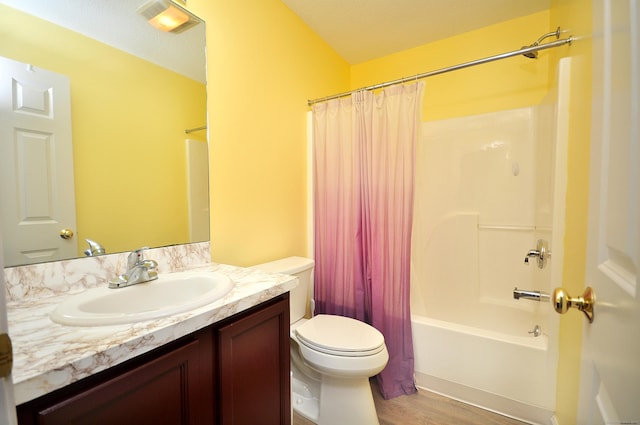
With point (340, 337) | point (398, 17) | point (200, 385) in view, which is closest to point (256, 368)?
point (200, 385)

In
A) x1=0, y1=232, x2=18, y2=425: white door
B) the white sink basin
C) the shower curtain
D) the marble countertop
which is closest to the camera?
x1=0, y1=232, x2=18, y2=425: white door

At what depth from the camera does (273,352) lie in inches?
36.5

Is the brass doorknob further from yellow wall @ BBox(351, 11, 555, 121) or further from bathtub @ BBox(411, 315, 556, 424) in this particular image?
yellow wall @ BBox(351, 11, 555, 121)

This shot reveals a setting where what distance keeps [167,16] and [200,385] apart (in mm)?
1428

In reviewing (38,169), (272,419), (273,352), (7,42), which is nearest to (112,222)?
(38,169)

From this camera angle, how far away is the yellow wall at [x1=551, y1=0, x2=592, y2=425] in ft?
3.26

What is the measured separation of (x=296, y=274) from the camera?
1.54 meters

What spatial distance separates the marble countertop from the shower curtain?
102 cm

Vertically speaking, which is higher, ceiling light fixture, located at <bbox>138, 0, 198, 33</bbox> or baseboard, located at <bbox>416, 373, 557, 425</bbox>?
ceiling light fixture, located at <bbox>138, 0, 198, 33</bbox>

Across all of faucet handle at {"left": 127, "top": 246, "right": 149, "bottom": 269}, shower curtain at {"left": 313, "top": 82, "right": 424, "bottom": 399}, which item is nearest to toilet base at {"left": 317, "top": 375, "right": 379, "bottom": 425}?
shower curtain at {"left": 313, "top": 82, "right": 424, "bottom": 399}

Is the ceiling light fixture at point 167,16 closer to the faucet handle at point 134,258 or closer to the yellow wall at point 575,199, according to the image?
the faucet handle at point 134,258

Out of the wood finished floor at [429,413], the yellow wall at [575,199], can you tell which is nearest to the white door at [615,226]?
the yellow wall at [575,199]

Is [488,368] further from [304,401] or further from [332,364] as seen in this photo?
[304,401]

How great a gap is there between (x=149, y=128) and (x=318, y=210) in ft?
3.64
